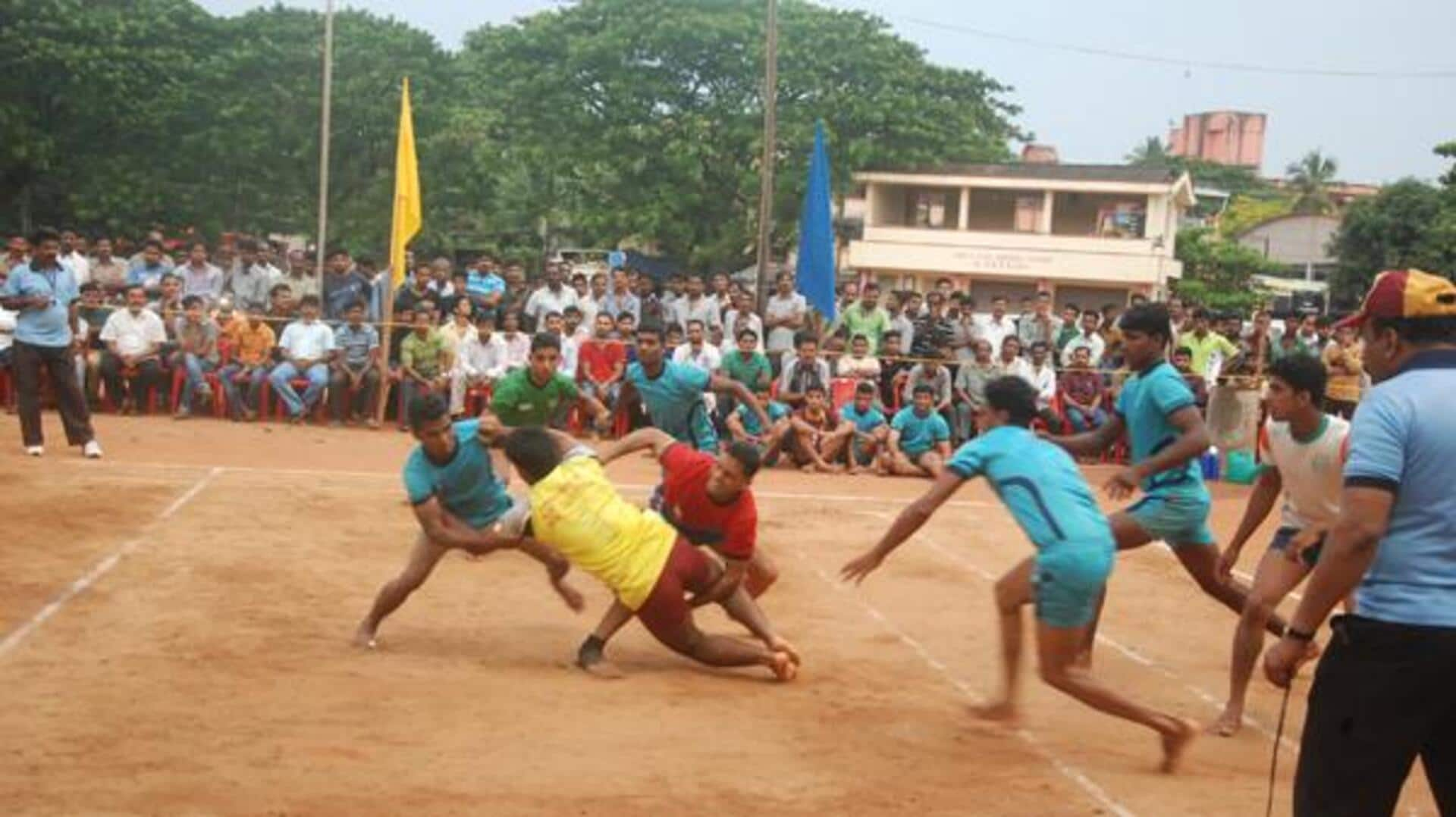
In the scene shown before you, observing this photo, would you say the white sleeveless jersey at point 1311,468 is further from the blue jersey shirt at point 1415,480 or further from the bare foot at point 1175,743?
the blue jersey shirt at point 1415,480

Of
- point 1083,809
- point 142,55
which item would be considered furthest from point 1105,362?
point 142,55

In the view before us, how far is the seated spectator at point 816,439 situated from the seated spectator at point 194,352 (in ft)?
22.3

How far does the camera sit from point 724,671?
7.86m

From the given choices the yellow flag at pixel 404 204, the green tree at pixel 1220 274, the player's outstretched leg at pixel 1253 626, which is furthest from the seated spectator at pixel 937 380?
the green tree at pixel 1220 274

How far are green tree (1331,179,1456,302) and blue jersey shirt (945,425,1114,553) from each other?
3467 centimetres

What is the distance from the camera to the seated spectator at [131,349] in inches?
711

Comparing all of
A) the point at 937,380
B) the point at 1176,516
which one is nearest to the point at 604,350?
the point at 937,380

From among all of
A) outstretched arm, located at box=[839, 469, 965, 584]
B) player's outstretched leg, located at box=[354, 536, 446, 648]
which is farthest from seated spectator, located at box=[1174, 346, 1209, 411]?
outstretched arm, located at box=[839, 469, 965, 584]

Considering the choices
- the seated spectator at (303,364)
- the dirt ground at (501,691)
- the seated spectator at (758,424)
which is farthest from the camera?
the seated spectator at (303,364)

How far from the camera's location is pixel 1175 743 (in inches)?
248

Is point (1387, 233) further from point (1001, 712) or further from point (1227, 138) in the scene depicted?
point (1227, 138)

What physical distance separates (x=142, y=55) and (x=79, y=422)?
816 inches

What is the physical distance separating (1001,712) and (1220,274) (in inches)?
1803

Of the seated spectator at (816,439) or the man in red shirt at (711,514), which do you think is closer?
the man in red shirt at (711,514)
